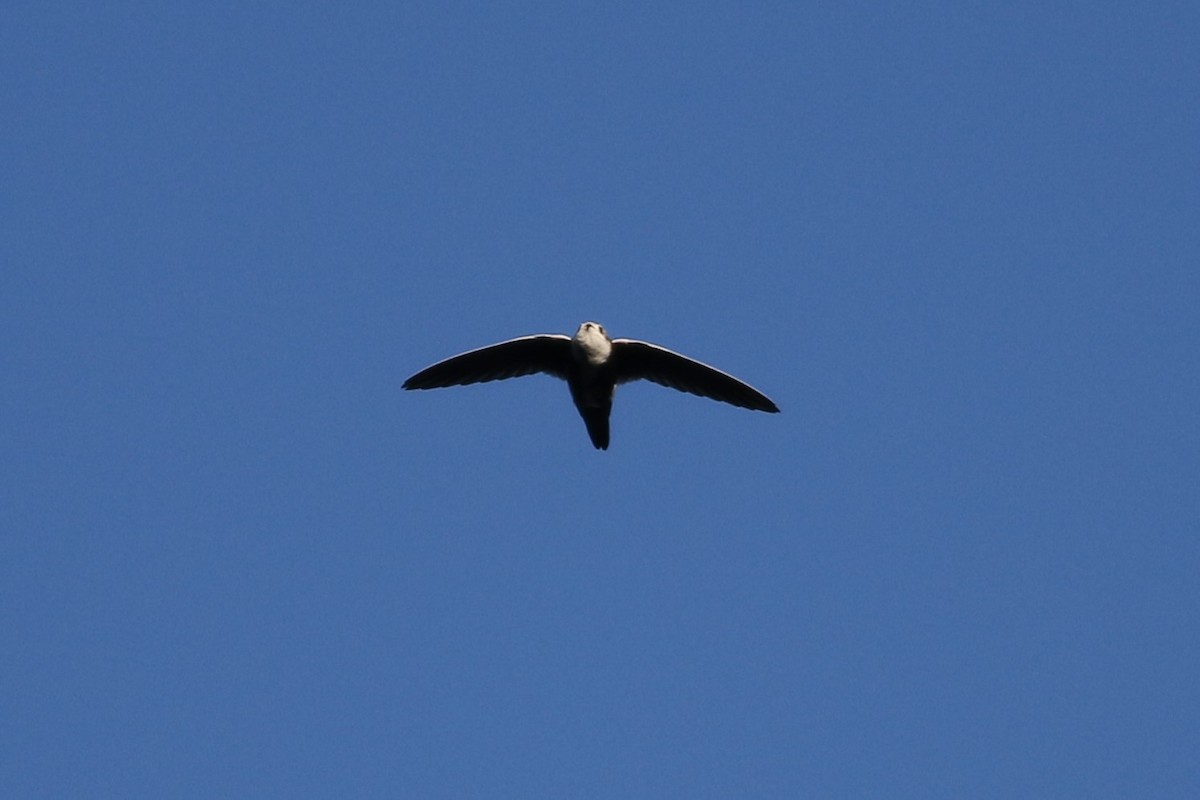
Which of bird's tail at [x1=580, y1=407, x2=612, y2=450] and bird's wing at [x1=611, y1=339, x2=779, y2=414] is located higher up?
bird's wing at [x1=611, y1=339, x2=779, y2=414]

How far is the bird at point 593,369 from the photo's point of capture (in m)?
28.6

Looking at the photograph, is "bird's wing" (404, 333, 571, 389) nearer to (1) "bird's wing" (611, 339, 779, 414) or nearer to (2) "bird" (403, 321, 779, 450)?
(2) "bird" (403, 321, 779, 450)

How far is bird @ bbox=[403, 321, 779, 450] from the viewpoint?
2859 cm

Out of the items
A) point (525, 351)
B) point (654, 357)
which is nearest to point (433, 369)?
point (525, 351)

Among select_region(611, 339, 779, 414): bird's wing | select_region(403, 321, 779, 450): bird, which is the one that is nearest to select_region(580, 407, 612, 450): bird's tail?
select_region(403, 321, 779, 450): bird

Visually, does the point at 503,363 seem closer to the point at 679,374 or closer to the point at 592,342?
the point at 592,342

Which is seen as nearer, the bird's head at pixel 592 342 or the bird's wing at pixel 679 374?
the bird's head at pixel 592 342

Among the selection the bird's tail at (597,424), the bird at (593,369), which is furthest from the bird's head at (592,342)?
the bird's tail at (597,424)

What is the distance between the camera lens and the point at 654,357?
95.7 feet

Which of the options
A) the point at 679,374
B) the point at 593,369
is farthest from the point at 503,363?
the point at 679,374

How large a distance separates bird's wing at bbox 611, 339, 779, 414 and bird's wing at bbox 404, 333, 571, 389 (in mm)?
828

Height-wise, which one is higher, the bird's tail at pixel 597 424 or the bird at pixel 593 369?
the bird at pixel 593 369

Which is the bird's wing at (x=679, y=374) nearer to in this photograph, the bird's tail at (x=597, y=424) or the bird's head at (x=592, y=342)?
the bird's head at (x=592, y=342)

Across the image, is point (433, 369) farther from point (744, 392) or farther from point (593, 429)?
point (744, 392)
